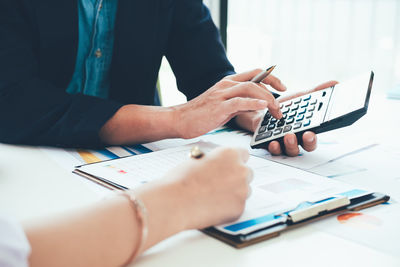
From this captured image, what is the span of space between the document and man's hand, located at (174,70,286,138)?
0.21 feet

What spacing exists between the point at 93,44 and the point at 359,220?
0.76 m

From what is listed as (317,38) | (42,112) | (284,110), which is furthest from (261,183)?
(317,38)

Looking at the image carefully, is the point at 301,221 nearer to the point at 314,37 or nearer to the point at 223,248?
the point at 223,248

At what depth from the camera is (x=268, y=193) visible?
1.83 feet

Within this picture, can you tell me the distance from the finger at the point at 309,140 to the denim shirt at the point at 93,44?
1.83 ft

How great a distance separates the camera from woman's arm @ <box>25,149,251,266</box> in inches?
A: 15.0

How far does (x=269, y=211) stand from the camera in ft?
1.65

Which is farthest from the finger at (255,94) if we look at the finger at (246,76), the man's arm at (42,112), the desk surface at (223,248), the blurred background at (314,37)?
the blurred background at (314,37)

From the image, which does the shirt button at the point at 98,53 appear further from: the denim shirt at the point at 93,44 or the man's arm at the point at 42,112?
the man's arm at the point at 42,112

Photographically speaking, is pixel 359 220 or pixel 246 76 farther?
pixel 246 76

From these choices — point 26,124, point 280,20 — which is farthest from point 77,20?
point 280,20

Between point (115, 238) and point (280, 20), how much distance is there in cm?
273

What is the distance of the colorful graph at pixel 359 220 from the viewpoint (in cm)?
49

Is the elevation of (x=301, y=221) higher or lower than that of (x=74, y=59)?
lower
